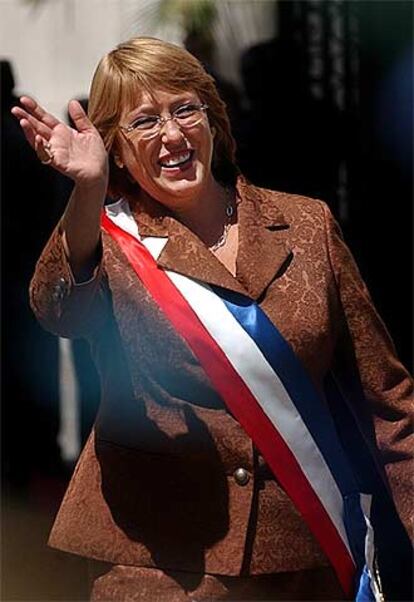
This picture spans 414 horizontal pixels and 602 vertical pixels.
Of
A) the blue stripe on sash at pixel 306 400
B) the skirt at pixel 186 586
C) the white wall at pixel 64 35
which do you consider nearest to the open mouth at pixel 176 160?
the blue stripe on sash at pixel 306 400

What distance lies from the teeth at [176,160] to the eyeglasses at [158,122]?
5 centimetres

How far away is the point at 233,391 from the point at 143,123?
0.51 metres

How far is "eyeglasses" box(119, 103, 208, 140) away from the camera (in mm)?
2986

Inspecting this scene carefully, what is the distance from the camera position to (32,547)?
15.8ft

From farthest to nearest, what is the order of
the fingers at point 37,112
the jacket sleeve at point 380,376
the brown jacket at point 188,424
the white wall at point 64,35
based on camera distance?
the white wall at point 64,35 < the jacket sleeve at point 380,376 < the brown jacket at point 188,424 < the fingers at point 37,112

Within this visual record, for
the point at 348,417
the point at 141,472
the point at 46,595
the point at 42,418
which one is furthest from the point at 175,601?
the point at 42,418

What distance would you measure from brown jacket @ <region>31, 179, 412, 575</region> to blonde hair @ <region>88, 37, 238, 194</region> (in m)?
0.19

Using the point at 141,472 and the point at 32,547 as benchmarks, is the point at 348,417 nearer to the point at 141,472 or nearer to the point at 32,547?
the point at 141,472

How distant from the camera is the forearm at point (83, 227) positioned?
2.72 m

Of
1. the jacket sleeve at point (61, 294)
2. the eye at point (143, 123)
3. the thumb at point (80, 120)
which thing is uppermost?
the thumb at point (80, 120)

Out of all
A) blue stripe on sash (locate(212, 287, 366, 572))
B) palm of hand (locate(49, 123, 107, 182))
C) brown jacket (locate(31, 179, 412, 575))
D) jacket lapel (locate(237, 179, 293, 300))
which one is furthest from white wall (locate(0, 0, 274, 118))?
palm of hand (locate(49, 123, 107, 182))

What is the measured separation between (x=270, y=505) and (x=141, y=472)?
0.79ft

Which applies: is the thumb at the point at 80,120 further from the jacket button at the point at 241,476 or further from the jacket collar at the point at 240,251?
the jacket button at the point at 241,476

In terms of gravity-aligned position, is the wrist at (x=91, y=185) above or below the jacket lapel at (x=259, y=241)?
above
